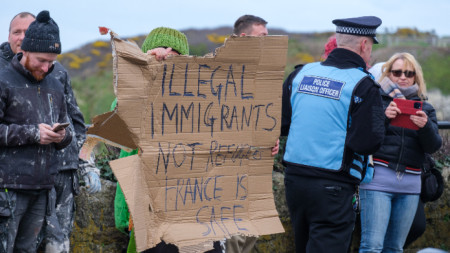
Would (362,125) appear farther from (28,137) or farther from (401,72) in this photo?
(28,137)

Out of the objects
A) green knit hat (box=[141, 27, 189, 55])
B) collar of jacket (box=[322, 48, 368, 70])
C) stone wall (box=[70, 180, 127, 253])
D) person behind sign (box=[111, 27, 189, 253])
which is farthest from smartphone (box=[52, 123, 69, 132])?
collar of jacket (box=[322, 48, 368, 70])

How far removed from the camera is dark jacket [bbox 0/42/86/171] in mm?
4105

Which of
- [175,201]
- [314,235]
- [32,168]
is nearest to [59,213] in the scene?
[32,168]

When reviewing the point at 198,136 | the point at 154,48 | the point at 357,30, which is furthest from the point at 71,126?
the point at 357,30

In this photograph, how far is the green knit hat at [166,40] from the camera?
13.0 feet

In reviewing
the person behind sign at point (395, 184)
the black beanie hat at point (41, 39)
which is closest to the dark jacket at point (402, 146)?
the person behind sign at point (395, 184)

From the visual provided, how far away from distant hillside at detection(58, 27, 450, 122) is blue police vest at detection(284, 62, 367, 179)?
15.3 meters

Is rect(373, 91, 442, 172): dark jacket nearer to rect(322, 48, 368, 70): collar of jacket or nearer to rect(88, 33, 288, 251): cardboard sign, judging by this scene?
rect(322, 48, 368, 70): collar of jacket

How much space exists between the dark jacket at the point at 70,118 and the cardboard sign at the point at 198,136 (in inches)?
36.5

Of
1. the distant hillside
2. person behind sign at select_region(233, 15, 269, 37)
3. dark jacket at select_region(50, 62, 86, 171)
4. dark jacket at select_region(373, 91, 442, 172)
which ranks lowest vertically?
the distant hillside

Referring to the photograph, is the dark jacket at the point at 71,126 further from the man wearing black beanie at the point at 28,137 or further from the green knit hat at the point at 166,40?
the green knit hat at the point at 166,40

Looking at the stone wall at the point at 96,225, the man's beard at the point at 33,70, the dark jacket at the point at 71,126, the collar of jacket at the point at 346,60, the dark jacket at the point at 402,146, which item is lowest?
the stone wall at the point at 96,225

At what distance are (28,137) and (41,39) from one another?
60 centimetres

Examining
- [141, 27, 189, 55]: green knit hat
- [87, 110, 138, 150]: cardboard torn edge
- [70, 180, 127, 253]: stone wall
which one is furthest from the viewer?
[70, 180, 127, 253]: stone wall
